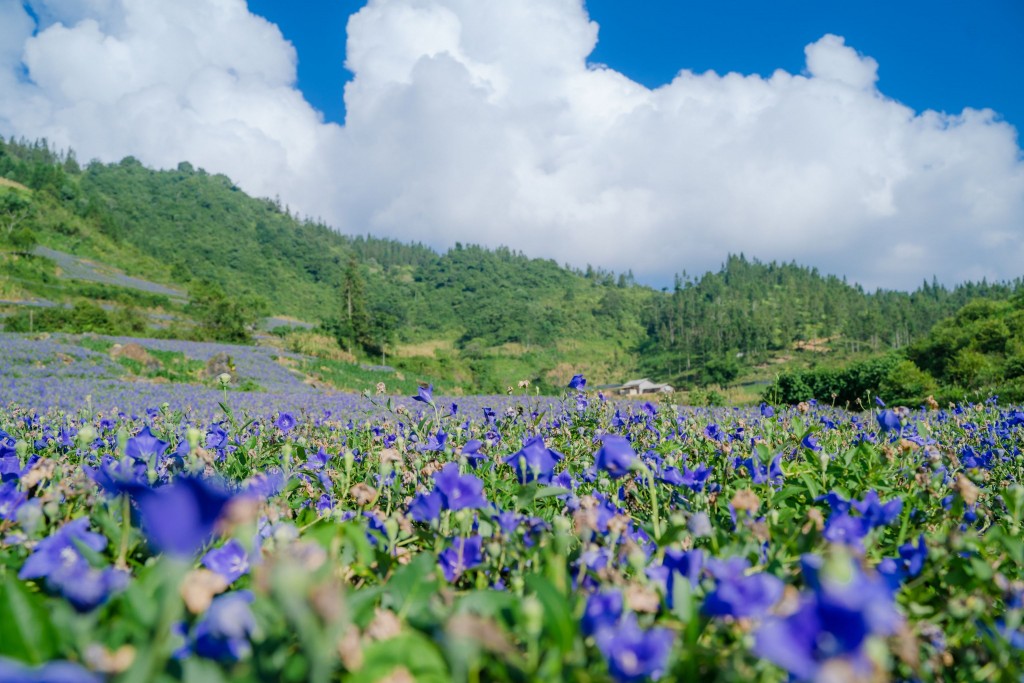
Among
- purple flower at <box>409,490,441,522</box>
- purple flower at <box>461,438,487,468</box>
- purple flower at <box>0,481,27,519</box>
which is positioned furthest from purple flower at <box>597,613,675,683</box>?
purple flower at <box>0,481,27,519</box>

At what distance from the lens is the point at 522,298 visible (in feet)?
344

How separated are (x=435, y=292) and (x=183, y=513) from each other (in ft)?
356

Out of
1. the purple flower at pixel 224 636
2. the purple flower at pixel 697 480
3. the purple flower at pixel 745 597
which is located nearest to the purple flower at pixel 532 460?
the purple flower at pixel 697 480

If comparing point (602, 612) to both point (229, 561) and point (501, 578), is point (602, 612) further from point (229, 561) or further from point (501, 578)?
point (229, 561)

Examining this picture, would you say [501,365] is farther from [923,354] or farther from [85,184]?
[85,184]

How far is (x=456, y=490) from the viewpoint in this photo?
126 cm

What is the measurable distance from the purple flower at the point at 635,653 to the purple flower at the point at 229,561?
0.70m

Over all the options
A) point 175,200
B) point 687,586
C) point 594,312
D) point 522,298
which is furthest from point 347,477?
point 175,200

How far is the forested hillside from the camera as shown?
146ft

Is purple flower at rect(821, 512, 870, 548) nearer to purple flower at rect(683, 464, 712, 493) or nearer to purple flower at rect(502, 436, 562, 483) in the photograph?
purple flower at rect(683, 464, 712, 493)

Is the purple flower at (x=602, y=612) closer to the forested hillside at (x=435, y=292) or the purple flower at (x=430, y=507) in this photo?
the purple flower at (x=430, y=507)

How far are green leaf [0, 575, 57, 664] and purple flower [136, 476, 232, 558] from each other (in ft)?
1.28

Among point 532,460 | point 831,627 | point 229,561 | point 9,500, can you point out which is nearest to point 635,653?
point 831,627

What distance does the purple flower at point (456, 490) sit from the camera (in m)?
1.24
